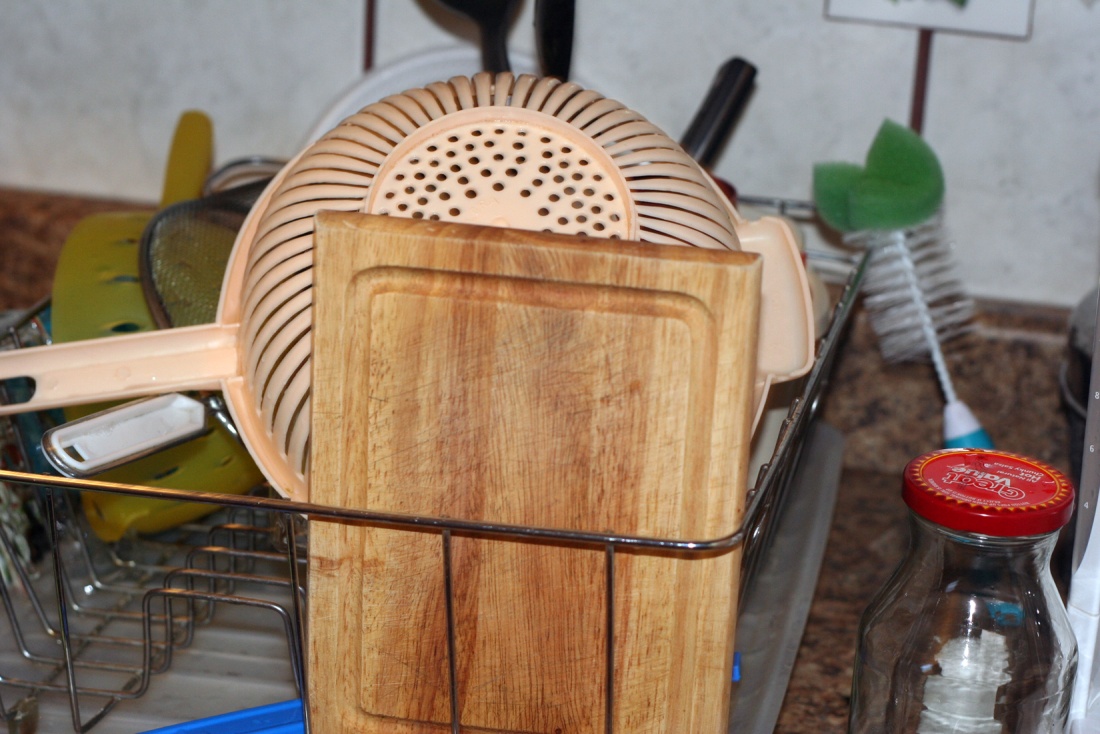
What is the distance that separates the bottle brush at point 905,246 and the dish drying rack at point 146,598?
0.05 metres

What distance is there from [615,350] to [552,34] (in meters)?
0.31

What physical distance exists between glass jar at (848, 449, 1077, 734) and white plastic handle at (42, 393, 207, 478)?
0.31 metres

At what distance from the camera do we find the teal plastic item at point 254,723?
0.47 m

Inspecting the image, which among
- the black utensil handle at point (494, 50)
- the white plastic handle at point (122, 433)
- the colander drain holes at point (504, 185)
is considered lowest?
the white plastic handle at point (122, 433)

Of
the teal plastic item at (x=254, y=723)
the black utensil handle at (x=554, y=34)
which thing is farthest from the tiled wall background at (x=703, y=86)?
the teal plastic item at (x=254, y=723)

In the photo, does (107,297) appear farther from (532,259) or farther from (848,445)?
→ (848,445)

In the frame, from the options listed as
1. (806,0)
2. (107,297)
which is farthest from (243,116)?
(806,0)

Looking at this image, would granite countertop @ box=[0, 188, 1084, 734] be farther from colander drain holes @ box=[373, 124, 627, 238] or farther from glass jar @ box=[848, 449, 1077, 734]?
colander drain holes @ box=[373, 124, 627, 238]

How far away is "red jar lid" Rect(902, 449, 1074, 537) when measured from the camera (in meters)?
0.40

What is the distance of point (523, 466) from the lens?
1.32 ft

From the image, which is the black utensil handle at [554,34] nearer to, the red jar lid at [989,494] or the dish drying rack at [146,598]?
the dish drying rack at [146,598]

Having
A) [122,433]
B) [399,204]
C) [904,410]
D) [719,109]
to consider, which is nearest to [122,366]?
[122,433]

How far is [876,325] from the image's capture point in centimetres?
77

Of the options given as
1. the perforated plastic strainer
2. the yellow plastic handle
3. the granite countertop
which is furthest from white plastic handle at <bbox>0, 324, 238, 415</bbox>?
the granite countertop
